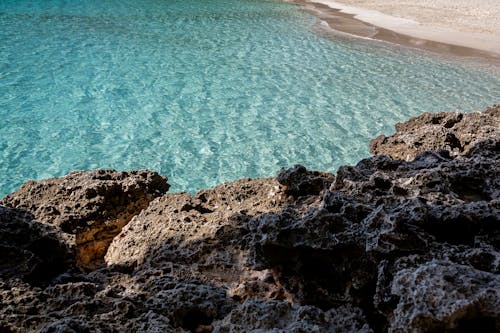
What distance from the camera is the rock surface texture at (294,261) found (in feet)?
5.72

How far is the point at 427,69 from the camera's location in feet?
42.2

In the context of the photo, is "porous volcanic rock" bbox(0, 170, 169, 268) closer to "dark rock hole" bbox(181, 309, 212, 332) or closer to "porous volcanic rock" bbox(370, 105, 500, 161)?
"dark rock hole" bbox(181, 309, 212, 332)

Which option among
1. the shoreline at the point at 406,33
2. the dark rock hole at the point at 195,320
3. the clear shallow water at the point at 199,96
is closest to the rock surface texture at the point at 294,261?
the dark rock hole at the point at 195,320

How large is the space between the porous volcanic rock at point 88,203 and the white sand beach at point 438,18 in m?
14.1

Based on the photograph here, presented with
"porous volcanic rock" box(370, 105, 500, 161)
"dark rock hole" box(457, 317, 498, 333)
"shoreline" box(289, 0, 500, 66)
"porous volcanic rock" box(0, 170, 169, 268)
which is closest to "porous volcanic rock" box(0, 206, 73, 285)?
"porous volcanic rock" box(0, 170, 169, 268)

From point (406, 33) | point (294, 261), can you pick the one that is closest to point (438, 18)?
point (406, 33)

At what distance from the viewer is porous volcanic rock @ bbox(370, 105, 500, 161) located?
14.2 feet

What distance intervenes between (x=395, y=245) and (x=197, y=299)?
0.91m

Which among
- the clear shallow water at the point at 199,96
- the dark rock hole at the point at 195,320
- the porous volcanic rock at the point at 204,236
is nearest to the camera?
the dark rock hole at the point at 195,320

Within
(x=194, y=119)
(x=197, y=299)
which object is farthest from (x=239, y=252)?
(x=194, y=119)

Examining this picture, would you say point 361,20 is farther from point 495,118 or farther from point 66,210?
point 66,210

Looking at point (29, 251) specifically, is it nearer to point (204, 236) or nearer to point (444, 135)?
point (204, 236)

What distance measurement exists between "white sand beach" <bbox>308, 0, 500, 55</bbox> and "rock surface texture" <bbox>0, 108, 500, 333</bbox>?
46.2 ft

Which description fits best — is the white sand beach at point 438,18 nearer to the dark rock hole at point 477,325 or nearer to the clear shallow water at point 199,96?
the clear shallow water at point 199,96
